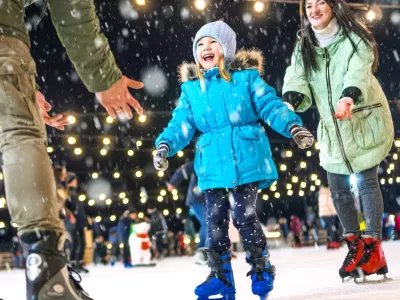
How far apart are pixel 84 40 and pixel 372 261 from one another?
1984mm

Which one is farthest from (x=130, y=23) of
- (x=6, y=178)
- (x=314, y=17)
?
(x=6, y=178)

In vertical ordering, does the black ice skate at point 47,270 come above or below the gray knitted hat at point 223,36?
below

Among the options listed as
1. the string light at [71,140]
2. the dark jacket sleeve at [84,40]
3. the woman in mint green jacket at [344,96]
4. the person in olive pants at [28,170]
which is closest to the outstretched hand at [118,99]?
the dark jacket sleeve at [84,40]

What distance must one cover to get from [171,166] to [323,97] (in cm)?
2381

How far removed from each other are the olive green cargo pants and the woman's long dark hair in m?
2.21

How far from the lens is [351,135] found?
3.62 m

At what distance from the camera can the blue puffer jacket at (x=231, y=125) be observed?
9.70 ft

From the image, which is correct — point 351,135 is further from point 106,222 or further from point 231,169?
point 106,222

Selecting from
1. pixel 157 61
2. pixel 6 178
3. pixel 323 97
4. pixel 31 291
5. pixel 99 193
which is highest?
pixel 157 61

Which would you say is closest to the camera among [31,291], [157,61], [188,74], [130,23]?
[31,291]

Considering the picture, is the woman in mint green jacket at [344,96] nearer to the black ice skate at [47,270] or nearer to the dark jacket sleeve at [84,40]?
the dark jacket sleeve at [84,40]

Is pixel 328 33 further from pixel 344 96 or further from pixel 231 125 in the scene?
pixel 231 125

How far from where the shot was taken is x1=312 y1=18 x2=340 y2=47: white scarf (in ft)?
12.2

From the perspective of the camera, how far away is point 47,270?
173cm
